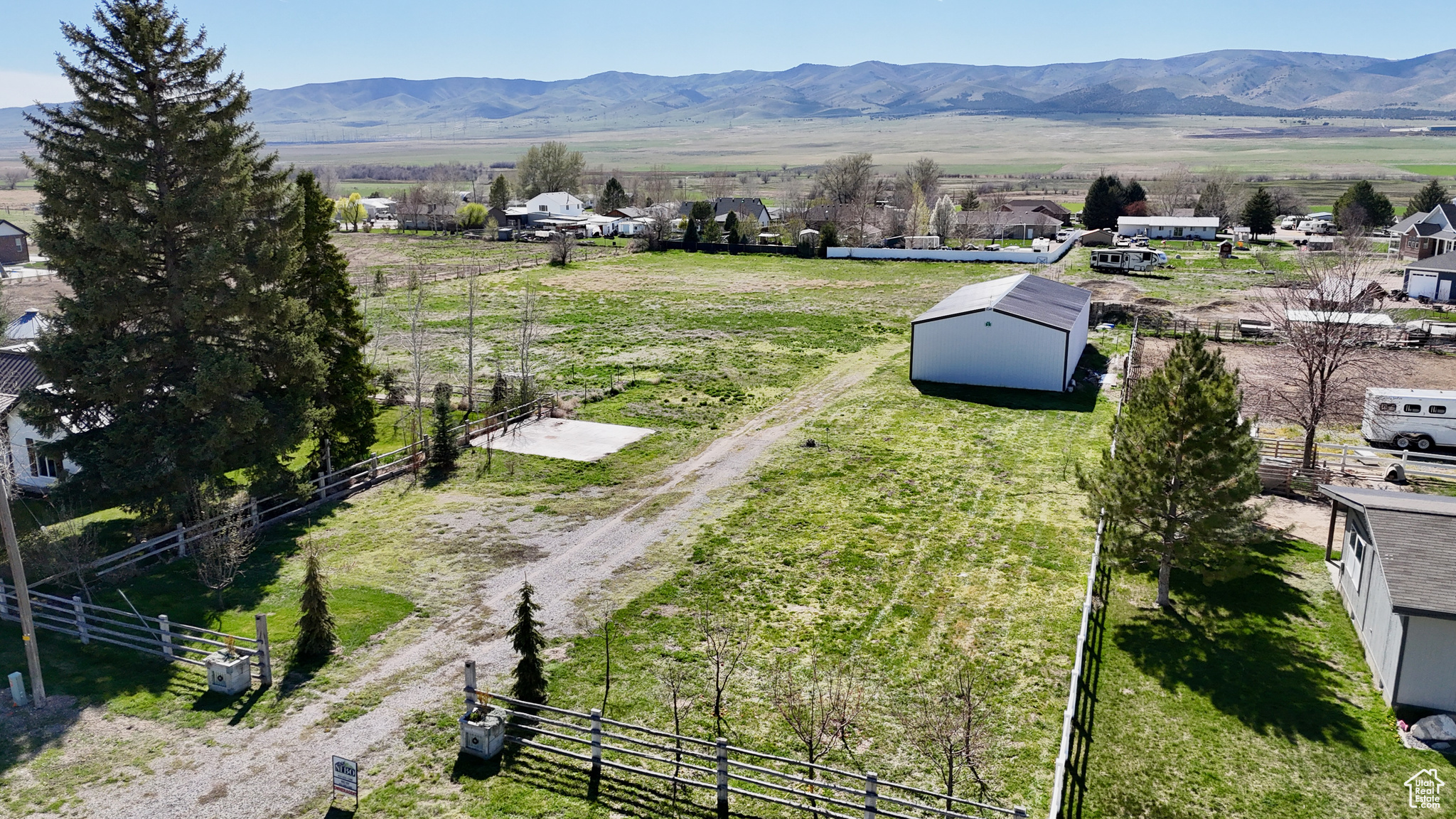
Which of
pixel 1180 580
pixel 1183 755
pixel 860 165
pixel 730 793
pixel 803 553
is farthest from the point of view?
pixel 860 165

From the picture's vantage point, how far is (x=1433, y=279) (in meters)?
Result: 55.4

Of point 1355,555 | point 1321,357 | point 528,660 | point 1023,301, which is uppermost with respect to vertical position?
point 1023,301

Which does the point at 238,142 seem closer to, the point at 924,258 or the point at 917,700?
the point at 917,700

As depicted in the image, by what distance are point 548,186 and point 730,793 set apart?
125m

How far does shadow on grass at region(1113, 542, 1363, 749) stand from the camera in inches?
608

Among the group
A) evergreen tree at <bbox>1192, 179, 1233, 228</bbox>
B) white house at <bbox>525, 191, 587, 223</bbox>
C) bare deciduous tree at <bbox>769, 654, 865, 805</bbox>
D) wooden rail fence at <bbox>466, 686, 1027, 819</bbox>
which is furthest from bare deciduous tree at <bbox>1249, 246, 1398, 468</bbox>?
white house at <bbox>525, 191, 587, 223</bbox>

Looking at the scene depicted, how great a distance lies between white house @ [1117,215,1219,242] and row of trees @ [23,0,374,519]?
85.9m

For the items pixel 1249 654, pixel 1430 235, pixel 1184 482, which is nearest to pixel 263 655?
pixel 1184 482

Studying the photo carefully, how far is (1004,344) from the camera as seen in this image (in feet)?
122

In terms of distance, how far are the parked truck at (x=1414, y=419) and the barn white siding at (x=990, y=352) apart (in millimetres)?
10393

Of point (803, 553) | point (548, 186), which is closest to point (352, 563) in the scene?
point (803, 553)

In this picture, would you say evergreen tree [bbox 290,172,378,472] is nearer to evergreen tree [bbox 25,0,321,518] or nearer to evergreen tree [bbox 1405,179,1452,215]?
evergreen tree [bbox 25,0,321,518]

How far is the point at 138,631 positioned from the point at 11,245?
74.5m

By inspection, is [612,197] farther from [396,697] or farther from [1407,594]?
[1407,594]
